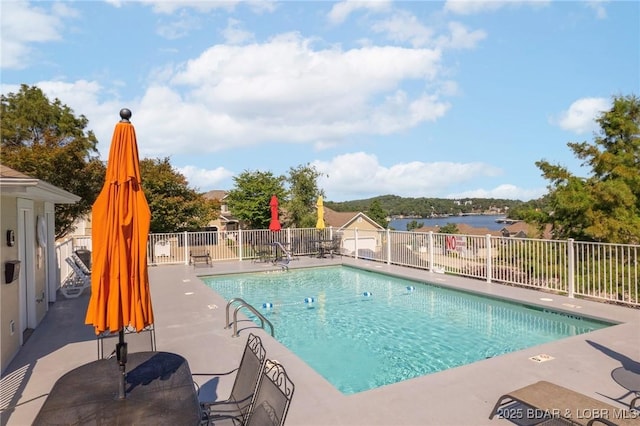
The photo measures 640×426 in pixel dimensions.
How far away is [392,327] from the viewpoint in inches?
287

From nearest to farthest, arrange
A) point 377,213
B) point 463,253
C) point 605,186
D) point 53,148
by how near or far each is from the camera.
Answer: point 463,253
point 605,186
point 53,148
point 377,213

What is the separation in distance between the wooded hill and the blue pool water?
56.3 meters

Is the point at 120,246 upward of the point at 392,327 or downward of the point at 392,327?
upward

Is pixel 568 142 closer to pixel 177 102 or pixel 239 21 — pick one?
pixel 239 21

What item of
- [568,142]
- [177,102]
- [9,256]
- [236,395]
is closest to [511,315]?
[236,395]

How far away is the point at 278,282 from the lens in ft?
38.4

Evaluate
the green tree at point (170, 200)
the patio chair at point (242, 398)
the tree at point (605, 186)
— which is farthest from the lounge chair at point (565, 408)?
the green tree at point (170, 200)

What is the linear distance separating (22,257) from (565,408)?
7.08 metres

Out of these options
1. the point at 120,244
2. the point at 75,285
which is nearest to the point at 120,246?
the point at 120,244

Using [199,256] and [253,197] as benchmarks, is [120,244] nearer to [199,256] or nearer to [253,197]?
[199,256]

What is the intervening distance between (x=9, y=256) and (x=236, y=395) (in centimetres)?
410

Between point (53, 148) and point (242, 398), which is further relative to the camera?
point (53, 148)

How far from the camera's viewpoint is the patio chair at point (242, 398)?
3.07 metres

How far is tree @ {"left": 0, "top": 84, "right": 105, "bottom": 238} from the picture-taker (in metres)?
16.0
